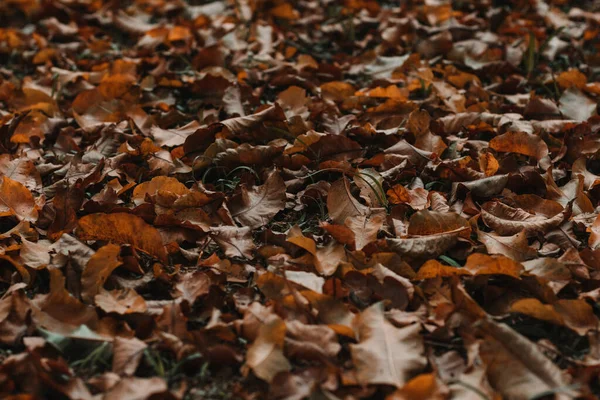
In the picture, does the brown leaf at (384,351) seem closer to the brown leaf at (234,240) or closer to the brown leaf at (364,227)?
the brown leaf at (364,227)

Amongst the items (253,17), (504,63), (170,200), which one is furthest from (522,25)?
(170,200)

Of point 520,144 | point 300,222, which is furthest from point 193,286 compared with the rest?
point 520,144

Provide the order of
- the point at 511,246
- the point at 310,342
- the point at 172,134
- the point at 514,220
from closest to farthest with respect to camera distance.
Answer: the point at 310,342 < the point at 511,246 < the point at 514,220 < the point at 172,134

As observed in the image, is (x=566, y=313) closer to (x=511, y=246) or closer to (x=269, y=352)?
(x=511, y=246)

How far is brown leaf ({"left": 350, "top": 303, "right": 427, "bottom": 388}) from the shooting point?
123 cm

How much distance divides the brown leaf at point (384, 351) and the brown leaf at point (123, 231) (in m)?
0.52

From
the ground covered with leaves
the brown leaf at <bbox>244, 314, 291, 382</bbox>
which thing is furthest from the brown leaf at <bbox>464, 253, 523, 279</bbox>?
the brown leaf at <bbox>244, 314, 291, 382</bbox>

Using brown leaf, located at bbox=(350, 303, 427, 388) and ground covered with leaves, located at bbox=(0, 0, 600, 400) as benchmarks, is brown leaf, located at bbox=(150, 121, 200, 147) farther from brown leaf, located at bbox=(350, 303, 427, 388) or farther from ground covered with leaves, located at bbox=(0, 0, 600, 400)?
brown leaf, located at bbox=(350, 303, 427, 388)

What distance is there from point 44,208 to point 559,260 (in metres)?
1.26

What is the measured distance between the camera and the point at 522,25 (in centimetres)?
313

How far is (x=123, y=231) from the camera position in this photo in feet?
5.16

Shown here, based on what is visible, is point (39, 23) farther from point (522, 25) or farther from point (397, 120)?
point (522, 25)

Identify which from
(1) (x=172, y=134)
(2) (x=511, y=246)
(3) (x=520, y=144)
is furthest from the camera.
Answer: (1) (x=172, y=134)

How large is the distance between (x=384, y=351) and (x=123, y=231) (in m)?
0.68
